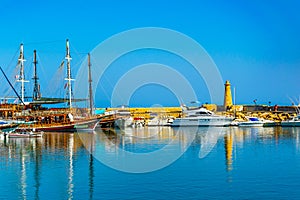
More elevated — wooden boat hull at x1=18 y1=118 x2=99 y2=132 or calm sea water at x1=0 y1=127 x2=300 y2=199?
wooden boat hull at x1=18 y1=118 x2=99 y2=132

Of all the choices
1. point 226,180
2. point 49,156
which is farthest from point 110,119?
point 226,180

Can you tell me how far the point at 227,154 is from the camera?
105 ft

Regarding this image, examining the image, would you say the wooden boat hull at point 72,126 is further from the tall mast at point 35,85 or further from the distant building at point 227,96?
the distant building at point 227,96

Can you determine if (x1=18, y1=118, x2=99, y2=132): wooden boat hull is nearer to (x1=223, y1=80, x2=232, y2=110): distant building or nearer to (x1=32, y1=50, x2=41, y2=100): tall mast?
(x1=32, y1=50, x2=41, y2=100): tall mast

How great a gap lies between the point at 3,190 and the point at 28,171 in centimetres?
524

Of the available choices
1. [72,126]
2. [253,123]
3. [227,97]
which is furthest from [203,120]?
[227,97]

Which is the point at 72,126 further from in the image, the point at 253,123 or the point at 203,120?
the point at 253,123

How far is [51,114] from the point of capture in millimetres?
69438

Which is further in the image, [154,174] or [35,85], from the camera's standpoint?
[35,85]

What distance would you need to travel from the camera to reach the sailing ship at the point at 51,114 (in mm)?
64625

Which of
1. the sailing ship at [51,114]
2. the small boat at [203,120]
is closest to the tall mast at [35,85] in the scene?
the sailing ship at [51,114]

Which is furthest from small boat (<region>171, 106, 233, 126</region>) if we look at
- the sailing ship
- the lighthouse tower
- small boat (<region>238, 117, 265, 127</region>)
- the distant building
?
the lighthouse tower

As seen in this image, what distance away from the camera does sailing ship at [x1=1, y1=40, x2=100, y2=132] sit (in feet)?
212

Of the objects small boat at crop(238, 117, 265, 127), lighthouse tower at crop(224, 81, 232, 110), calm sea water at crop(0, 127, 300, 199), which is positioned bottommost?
calm sea water at crop(0, 127, 300, 199)
